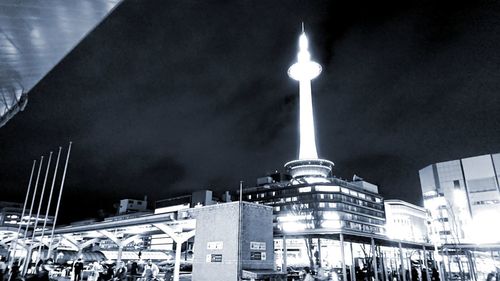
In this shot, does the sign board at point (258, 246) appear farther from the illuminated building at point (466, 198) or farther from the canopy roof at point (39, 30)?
the illuminated building at point (466, 198)

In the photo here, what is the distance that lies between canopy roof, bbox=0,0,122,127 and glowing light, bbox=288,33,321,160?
82.5 metres

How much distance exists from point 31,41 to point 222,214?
33.4ft

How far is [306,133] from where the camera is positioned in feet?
298

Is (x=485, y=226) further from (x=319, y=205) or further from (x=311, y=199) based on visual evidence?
(x=311, y=199)

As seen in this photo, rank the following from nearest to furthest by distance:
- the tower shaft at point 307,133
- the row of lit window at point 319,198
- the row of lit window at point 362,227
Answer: the row of lit window at point 362,227, the row of lit window at point 319,198, the tower shaft at point 307,133

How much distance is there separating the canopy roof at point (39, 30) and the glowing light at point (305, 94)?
82495mm

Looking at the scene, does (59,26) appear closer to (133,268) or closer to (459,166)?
(133,268)

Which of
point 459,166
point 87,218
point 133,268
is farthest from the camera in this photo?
point 87,218

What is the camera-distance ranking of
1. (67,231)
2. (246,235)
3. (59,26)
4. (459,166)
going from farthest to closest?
(459,166) → (67,231) → (246,235) → (59,26)

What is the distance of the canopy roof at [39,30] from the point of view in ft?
22.3

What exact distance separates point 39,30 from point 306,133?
282 feet

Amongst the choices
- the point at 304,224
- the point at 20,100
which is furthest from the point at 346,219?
the point at 20,100

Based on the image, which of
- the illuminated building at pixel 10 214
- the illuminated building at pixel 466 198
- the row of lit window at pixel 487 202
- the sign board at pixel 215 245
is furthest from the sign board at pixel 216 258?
the illuminated building at pixel 10 214

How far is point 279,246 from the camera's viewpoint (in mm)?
79375
